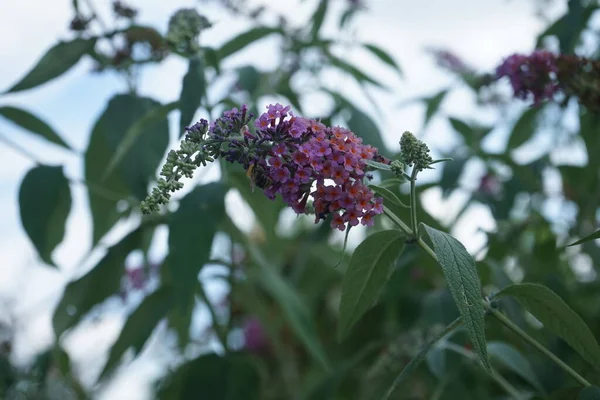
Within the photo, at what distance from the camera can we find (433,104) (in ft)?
6.19

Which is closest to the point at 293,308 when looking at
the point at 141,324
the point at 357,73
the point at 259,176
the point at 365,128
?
the point at 141,324

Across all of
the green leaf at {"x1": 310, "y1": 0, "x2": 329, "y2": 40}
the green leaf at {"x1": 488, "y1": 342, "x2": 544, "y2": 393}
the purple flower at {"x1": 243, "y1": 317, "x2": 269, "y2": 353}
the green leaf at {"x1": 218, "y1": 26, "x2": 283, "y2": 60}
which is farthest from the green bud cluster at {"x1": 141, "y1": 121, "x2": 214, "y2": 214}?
the purple flower at {"x1": 243, "y1": 317, "x2": 269, "y2": 353}

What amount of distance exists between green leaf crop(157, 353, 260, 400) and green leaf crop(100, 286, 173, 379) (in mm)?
146

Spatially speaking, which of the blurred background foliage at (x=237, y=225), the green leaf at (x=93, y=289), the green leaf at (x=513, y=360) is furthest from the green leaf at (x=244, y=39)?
the green leaf at (x=513, y=360)

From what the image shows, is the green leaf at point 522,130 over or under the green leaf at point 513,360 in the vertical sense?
over

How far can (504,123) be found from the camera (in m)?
2.21

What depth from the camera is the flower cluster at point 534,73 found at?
4.38ft

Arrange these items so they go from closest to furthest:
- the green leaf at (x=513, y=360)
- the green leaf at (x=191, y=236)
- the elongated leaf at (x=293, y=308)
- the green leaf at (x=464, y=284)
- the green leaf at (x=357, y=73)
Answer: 1. the green leaf at (x=464, y=284)
2. the green leaf at (x=513, y=360)
3. the green leaf at (x=191, y=236)
4. the elongated leaf at (x=293, y=308)
5. the green leaf at (x=357, y=73)

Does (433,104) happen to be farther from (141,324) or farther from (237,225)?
(141,324)

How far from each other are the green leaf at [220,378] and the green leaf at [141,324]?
0.15 metres

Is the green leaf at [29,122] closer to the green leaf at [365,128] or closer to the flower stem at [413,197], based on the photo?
the green leaf at [365,128]

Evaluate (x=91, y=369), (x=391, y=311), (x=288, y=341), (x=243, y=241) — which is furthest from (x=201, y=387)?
(x=288, y=341)

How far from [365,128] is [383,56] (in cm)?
34

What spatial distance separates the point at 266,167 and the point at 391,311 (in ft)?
3.76
